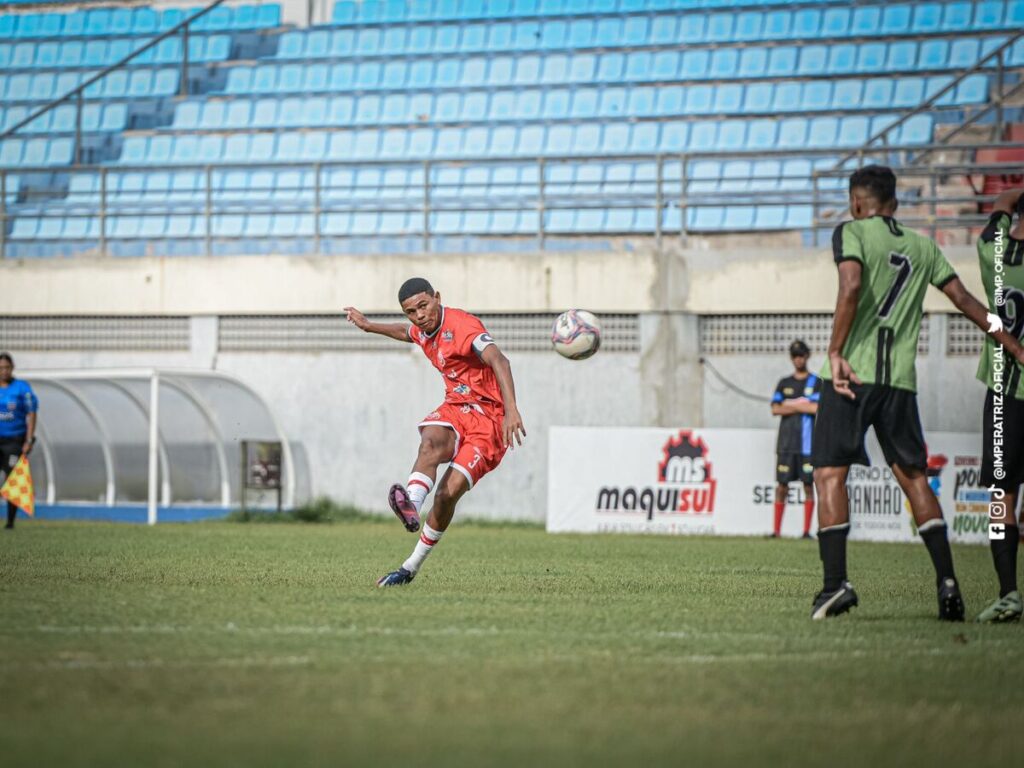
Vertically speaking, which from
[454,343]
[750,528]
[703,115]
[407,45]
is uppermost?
[407,45]

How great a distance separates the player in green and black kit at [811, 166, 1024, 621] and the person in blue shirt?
41.1ft

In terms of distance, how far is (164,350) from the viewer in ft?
70.4

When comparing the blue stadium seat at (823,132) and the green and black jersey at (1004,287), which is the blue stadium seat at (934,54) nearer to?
the blue stadium seat at (823,132)

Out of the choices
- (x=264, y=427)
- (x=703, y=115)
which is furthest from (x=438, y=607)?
(x=703, y=115)

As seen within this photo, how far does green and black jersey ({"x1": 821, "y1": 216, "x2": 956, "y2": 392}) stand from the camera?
7.26 metres

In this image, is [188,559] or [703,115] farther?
[703,115]

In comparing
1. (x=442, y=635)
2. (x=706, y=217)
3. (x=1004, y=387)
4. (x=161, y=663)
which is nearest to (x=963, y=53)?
(x=706, y=217)

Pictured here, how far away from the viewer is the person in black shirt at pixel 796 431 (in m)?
17.0

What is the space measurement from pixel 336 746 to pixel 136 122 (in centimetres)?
2596

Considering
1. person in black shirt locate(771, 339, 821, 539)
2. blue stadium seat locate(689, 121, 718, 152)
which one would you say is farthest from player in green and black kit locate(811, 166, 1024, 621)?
blue stadium seat locate(689, 121, 718, 152)

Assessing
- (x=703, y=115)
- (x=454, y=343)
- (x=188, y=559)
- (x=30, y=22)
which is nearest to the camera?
(x=454, y=343)

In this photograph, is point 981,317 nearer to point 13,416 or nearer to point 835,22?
point 13,416

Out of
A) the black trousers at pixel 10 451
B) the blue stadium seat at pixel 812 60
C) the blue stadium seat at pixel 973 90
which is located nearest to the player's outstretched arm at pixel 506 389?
the black trousers at pixel 10 451

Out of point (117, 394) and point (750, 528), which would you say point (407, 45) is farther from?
point (750, 528)
